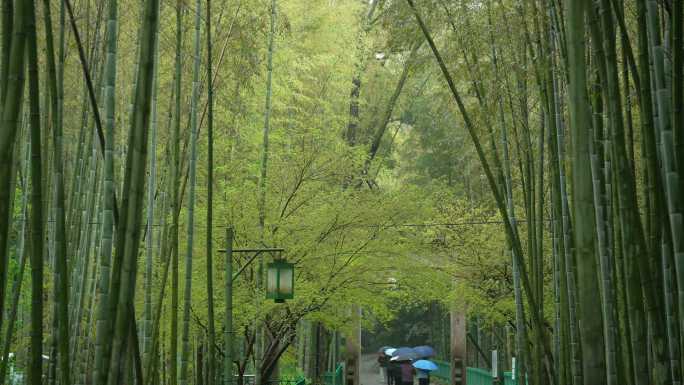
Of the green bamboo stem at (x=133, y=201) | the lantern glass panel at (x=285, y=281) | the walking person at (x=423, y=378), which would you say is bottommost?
the walking person at (x=423, y=378)

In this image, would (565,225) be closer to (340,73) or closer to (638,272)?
(638,272)

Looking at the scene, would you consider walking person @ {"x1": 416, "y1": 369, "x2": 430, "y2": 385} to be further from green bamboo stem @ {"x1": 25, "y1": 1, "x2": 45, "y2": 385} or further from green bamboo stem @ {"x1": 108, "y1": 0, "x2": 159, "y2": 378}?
green bamboo stem @ {"x1": 25, "y1": 1, "x2": 45, "y2": 385}

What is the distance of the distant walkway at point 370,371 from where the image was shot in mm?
19422

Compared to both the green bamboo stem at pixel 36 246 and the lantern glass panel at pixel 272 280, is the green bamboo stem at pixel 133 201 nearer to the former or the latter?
the green bamboo stem at pixel 36 246

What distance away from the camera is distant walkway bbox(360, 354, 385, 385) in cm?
1942

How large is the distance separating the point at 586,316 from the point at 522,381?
4.90 meters

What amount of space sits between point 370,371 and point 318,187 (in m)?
16.8

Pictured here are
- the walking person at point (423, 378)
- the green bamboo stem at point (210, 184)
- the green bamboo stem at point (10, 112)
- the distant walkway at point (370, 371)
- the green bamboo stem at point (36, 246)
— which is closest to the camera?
the green bamboo stem at point (10, 112)

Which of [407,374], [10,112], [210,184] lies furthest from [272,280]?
[407,374]

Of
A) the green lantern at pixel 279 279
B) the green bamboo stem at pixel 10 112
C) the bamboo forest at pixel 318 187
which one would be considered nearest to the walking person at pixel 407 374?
the bamboo forest at pixel 318 187

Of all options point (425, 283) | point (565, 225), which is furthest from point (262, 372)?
point (565, 225)

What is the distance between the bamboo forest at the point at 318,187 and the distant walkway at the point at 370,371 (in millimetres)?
3931

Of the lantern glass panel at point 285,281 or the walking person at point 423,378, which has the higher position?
the lantern glass panel at point 285,281

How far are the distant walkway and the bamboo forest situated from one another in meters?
3.93
